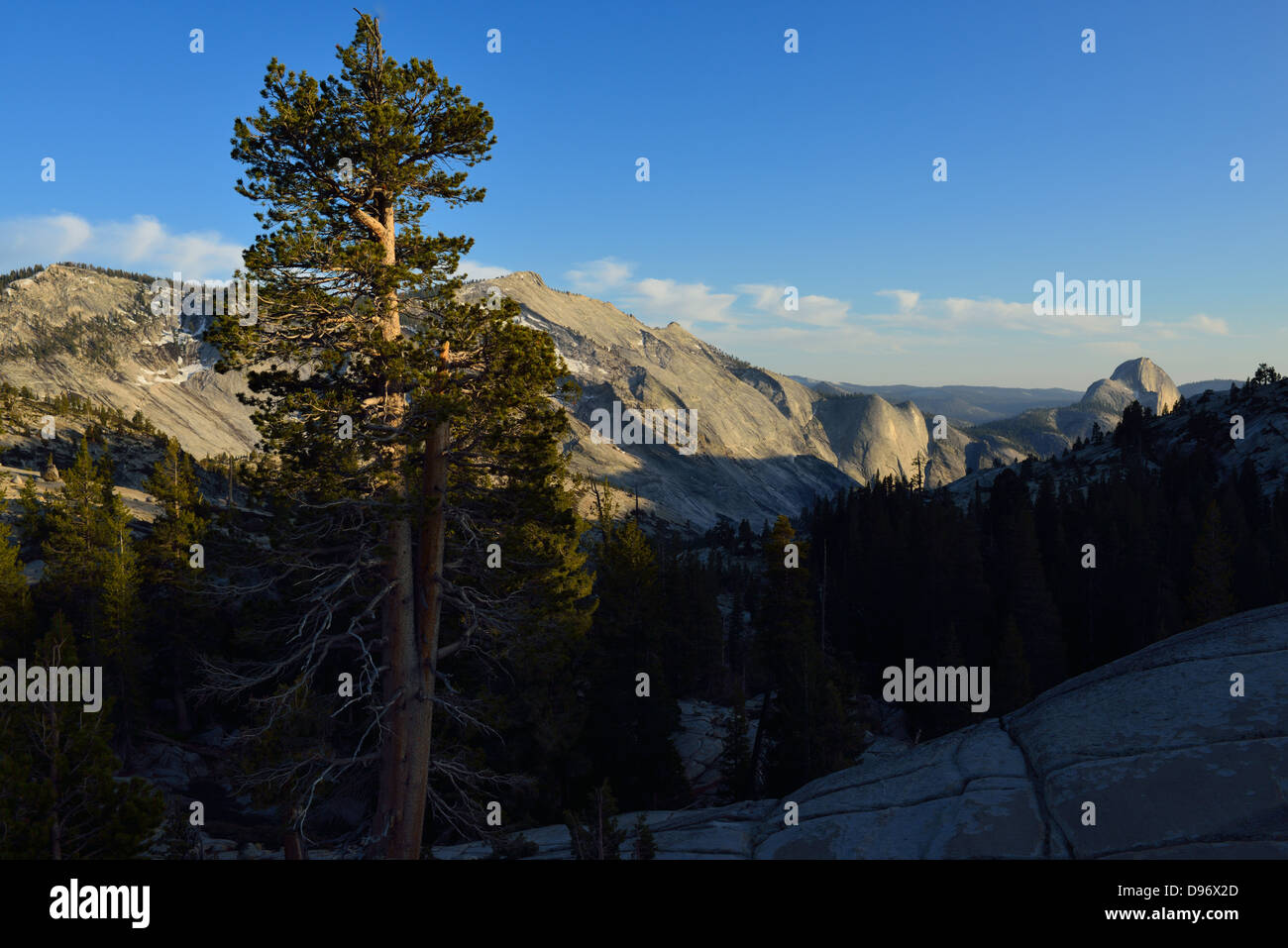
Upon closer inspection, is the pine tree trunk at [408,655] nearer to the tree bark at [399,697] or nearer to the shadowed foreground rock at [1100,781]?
the tree bark at [399,697]

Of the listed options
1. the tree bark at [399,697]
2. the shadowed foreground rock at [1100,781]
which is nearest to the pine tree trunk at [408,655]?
the tree bark at [399,697]

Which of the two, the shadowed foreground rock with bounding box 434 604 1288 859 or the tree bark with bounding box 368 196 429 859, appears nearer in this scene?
the shadowed foreground rock with bounding box 434 604 1288 859

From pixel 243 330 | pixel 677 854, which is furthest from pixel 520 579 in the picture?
pixel 243 330

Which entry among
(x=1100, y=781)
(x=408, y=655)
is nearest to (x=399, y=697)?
(x=408, y=655)

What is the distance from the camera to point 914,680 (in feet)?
164

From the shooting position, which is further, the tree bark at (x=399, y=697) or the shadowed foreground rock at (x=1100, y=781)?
the tree bark at (x=399, y=697)

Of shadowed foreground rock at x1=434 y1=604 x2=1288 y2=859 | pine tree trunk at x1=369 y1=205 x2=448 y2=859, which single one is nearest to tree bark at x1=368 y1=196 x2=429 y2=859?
pine tree trunk at x1=369 y1=205 x2=448 y2=859

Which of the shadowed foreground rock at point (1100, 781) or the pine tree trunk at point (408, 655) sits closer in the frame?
the shadowed foreground rock at point (1100, 781)

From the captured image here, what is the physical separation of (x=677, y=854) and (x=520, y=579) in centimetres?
613

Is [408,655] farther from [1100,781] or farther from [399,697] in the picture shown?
[1100,781]

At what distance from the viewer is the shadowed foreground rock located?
7.70 metres

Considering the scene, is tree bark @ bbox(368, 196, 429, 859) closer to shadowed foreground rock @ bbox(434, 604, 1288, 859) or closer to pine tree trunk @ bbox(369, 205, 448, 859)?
pine tree trunk @ bbox(369, 205, 448, 859)

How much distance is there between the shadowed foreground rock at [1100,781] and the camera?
7695mm

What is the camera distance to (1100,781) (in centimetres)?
876
